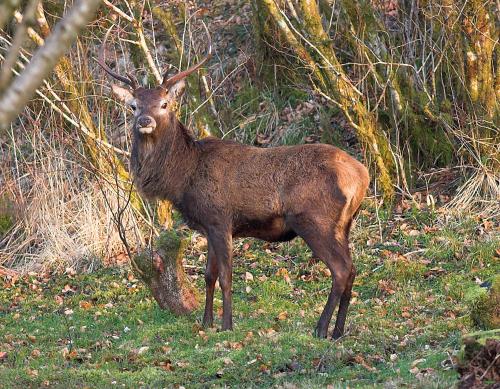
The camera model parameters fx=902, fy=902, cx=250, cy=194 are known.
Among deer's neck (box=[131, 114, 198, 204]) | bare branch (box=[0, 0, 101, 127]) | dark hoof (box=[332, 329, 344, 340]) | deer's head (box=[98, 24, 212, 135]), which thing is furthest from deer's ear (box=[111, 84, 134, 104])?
bare branch (box=[0, 0, 101, 127])

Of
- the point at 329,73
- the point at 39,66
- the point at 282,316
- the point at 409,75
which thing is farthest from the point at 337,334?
the point at 39,66

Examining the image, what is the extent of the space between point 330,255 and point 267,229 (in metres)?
0.78

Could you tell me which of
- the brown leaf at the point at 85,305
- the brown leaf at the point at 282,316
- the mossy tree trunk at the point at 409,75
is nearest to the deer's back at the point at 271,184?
the brown leaf at the point at 282,316

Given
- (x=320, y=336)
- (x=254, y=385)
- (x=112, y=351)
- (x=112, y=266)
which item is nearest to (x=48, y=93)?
(x=112, y=266)

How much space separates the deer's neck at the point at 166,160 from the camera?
9.14 m

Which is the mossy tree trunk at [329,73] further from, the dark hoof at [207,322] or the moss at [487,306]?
the moss at [487,306]

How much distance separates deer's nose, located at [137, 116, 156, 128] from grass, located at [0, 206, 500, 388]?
2001mm

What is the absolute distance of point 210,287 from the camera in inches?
356

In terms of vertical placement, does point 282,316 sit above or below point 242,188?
below

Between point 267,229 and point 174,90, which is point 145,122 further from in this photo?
point 267,229

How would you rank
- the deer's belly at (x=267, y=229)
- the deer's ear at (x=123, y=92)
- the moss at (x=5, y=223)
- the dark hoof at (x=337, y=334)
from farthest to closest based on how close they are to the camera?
the moss at (x=5, y=223) → the deer's ear at (x=123, y=92) → the deer's belly at (x=267, y=229) → the dark hoof at (x=337, y=334)

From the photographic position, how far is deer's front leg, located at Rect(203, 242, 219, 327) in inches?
353

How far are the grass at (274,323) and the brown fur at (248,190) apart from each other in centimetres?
64

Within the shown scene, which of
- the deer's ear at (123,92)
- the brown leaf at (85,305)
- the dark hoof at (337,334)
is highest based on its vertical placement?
the deer's ear at (123,92)
